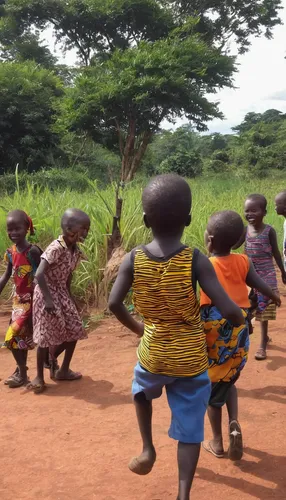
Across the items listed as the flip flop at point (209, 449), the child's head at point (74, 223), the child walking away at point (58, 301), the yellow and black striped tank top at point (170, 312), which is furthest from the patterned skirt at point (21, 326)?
the yellow and black striped tank top at point (170, 312)

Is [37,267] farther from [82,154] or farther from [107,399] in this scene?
[82,154]

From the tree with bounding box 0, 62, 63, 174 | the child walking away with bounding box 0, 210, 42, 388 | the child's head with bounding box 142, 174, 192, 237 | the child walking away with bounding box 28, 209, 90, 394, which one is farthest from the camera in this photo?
the tree with bounding box 0, 62, 63, 174

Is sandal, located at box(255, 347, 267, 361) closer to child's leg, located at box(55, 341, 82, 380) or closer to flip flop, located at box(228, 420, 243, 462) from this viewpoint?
child's leg, located at box(55, 341, 82, 380)

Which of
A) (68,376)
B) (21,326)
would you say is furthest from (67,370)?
(21,326)

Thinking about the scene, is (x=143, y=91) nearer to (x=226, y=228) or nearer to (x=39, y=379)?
(x=39, y=379)

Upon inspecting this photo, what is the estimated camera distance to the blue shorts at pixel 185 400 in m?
1.92

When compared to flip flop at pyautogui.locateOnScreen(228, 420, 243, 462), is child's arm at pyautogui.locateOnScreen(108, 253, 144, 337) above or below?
above

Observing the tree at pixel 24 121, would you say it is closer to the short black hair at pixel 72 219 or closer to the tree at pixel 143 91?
the tree at pixel 143 91

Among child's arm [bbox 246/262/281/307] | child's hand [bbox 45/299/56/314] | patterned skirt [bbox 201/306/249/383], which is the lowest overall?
child's hand [bbox 45/299/56/314]

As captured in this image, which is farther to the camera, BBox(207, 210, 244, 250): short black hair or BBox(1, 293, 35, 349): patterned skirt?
BBox(1, 293, 35, 349): patterned skirt

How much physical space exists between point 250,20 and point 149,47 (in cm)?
619

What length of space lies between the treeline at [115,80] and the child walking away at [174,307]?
12.3 metres

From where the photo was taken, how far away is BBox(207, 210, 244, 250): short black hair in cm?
237

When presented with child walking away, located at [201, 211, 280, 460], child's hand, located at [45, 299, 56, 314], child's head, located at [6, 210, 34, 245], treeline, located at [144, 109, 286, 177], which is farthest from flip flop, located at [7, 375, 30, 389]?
treeline, located at [144, 109, 286, 177]
